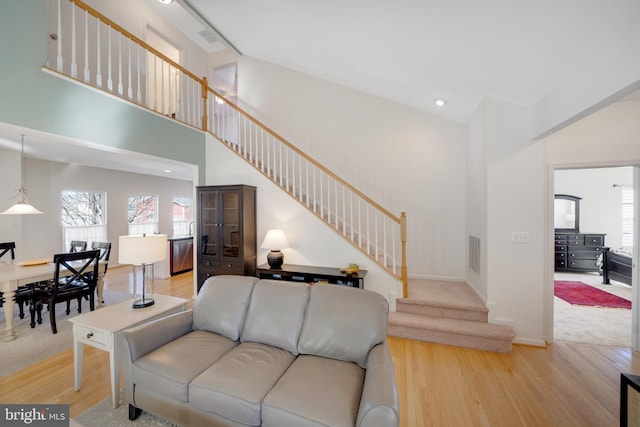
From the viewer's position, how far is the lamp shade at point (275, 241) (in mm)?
3896

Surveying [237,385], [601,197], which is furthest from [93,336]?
[601,197]

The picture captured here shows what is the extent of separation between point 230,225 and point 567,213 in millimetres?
8004

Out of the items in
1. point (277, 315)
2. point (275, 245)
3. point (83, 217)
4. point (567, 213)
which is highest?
point (567, 213)

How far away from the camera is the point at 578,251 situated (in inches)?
241

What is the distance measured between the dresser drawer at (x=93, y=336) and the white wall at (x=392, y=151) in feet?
10.2

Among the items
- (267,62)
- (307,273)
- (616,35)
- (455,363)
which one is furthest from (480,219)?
(267,62)

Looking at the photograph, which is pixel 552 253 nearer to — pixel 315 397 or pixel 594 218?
pixel 315 397

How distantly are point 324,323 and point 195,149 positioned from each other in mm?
3890

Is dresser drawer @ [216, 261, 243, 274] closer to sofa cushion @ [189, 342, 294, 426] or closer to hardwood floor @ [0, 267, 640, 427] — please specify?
hardwood floor @ [0, 267, 640, 427]

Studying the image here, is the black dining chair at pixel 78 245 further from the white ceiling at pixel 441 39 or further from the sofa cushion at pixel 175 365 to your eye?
the white ceiling at pixel 441 39

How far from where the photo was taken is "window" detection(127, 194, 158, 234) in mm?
7298

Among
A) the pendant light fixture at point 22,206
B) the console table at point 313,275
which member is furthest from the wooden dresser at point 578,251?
the pendant light fixture at point 22,206

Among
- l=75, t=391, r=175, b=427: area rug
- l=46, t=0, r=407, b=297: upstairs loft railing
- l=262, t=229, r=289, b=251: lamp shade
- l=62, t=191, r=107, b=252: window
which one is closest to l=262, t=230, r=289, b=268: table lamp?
l=262, t=229, r=289, b=251: lamp shade

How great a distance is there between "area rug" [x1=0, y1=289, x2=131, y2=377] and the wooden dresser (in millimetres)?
9378
